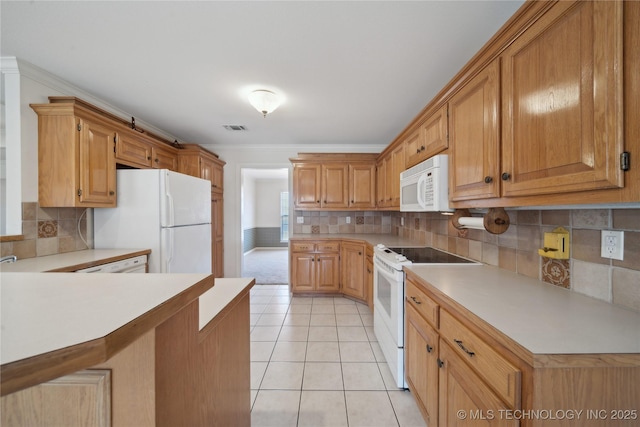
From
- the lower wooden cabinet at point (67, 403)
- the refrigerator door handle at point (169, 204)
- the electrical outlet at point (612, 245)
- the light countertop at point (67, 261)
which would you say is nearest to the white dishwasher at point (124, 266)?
the light countertop at point (67, 261)

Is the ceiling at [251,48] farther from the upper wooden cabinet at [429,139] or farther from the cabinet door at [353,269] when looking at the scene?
the cabinet door at [353,269]

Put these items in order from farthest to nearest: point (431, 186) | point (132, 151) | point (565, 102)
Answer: point (132, 151) < point (431, 186) < point (565, 102)

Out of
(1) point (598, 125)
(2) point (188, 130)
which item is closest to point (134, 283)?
(1) point (598, 125)

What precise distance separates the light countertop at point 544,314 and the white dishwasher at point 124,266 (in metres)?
2.32

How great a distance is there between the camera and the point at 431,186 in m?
1.80

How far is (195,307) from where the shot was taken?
700 millimetres

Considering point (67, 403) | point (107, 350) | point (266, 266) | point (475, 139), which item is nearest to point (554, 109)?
point (475, 139)

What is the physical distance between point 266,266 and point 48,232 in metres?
4.00

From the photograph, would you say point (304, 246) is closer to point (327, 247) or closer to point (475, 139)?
point (327, 247)

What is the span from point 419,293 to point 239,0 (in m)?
1.96

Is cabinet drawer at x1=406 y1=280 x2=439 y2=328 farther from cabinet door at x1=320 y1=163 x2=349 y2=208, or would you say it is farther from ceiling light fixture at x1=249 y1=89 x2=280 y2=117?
cabinet door at x1=320 y1=163 x2=349 y2=208

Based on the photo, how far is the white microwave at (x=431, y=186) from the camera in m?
1.72

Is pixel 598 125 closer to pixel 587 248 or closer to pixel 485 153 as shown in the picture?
pixel 485 153

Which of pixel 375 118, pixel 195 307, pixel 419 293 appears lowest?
pixel 419 293
